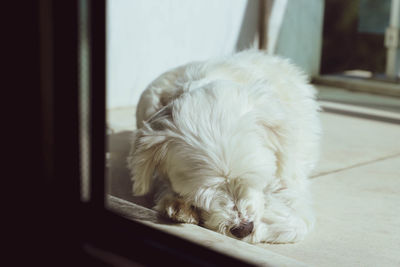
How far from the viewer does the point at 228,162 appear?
245 centimetres

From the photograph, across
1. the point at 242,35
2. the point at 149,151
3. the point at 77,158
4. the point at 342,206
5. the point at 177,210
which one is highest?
the point at 242,35

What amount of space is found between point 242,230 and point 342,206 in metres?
0.87

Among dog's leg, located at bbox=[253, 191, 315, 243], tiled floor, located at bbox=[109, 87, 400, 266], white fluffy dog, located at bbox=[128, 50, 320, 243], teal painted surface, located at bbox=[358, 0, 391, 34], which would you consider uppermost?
teal painted surface, located at bbox=[358, 0, 391, 34]

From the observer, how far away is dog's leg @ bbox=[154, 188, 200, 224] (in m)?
2.60

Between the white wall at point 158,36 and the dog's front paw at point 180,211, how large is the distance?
A: 299cm

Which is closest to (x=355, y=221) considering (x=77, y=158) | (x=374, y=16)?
(x=77, y=158)

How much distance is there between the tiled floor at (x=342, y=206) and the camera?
2.33 m

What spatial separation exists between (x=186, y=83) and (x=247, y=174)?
778mm

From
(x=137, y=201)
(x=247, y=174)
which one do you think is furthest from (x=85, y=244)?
(x=137, y=201)

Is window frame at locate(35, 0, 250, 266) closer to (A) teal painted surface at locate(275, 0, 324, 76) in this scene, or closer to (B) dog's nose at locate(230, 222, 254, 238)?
(B) dog's nose at locate(230, 222, 254, 238)

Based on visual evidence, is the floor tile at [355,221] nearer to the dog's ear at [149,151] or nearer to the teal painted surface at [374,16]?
the dog's ear at [149,151]

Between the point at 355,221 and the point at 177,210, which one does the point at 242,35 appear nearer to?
the point at 355,221

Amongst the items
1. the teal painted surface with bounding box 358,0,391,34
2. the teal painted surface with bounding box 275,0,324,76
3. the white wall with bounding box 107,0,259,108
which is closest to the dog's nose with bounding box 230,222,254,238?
the white wall with bounding box 107,0,259,108

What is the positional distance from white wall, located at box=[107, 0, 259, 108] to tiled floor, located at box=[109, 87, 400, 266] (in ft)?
2.98
